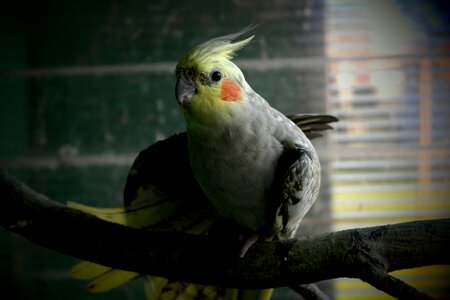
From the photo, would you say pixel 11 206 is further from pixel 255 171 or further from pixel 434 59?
pixel 434 59

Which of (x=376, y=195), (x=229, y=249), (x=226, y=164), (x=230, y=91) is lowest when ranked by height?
(x=376, y=195)

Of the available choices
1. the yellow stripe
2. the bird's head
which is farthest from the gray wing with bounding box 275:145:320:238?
the yellow stripe

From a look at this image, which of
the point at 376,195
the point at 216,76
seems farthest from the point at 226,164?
the point at 376,195

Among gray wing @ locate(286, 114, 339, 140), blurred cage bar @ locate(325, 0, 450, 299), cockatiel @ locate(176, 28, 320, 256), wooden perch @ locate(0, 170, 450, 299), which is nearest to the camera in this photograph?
wooden perch @ locate(0, 170, 450, 299)

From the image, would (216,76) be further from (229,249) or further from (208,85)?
(229,249)

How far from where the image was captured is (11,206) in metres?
0.79

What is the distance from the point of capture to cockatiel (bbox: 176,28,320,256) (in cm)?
72

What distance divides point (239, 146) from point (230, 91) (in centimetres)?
8

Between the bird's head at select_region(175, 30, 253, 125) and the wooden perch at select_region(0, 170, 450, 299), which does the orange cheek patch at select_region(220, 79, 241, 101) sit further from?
the wooden perch at select_region(0, 170, 450, 299)

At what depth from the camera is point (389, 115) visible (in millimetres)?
1384

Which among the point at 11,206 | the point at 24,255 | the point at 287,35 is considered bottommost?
the point at 24,255

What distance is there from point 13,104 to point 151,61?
0.42 metres

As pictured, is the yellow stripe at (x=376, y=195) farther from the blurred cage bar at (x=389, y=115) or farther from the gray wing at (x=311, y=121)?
the gray wing at (x=311, y=121)

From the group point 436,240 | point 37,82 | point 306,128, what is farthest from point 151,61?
point 436,240
